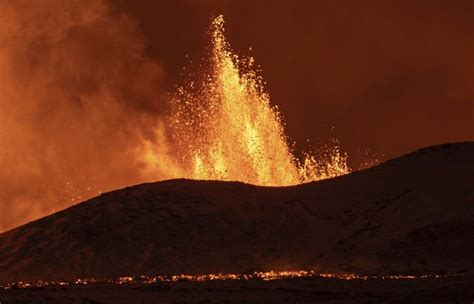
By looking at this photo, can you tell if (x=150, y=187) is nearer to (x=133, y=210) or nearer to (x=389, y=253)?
(x=133, y=210)

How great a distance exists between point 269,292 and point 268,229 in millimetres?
11042

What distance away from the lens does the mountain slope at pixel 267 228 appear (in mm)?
35000

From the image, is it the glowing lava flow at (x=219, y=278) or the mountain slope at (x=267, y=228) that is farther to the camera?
the mountain slope at (x=267, y=228)

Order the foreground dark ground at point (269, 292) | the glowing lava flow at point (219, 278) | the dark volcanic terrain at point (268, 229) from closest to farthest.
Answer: the foreground dark ground at point (269, 292) → the glowing lava flow at point (219, 278) → the dark volcanic terrain at point (268, 229)

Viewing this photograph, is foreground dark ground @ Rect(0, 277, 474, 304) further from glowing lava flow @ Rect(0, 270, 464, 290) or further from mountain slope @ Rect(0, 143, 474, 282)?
mountain slope @ Rect(0, 143, 474, 282)

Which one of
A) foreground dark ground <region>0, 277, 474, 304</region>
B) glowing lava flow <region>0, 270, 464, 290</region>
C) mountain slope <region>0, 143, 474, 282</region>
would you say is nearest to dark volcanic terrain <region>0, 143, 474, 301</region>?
mountain slope <region>0, 143, 474, 282</region>

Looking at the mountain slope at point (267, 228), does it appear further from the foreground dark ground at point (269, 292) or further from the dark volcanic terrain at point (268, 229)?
the foreground dark ground at point (269, 292)

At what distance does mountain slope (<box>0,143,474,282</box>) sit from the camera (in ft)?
115

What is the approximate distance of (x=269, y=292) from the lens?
2739 cm

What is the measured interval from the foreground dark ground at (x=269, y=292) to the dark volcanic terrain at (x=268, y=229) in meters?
4.31

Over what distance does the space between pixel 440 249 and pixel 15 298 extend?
1724 cm

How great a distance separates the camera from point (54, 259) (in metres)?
36.5

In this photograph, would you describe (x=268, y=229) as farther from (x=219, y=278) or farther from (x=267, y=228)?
→ (x=219, y=278)

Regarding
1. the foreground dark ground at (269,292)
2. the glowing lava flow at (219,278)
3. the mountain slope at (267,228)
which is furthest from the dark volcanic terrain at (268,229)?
the foreground dark ground at (269,292)
